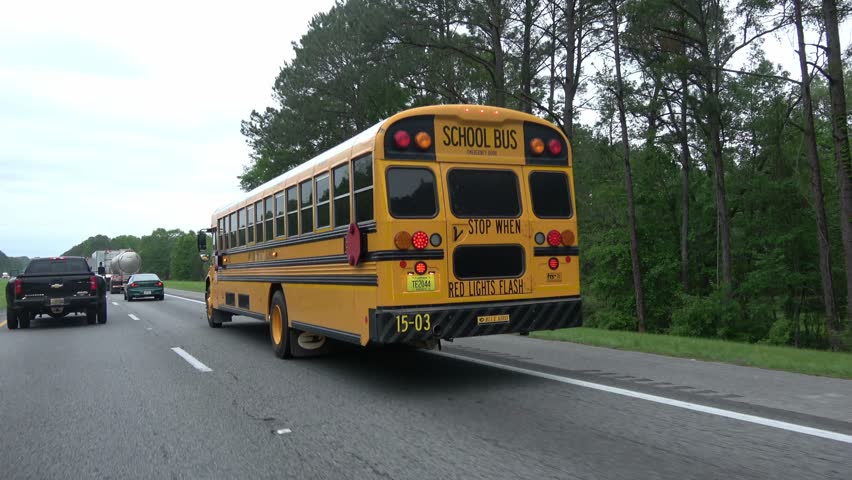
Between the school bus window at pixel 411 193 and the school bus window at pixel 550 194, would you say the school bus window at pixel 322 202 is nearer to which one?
the school bus window at pixel 411 193

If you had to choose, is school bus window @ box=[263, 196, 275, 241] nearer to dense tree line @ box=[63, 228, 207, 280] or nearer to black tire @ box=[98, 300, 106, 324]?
black tire @ box=[98, 300, 106, 324]

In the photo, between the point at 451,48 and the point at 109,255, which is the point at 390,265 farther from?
the point at 109,255

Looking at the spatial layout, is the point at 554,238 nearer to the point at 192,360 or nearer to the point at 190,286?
the point at 192,360

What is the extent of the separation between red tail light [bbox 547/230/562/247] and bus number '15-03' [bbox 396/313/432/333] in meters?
1.83

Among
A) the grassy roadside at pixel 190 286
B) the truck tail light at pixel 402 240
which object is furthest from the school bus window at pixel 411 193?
the grassy roadside at pixel 190 286

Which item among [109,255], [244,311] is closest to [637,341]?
[244,311]

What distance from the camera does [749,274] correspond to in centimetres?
2761

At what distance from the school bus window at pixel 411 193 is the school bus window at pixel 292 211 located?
2.85 metres

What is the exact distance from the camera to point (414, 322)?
264 inches

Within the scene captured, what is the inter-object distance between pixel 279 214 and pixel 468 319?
440 cm

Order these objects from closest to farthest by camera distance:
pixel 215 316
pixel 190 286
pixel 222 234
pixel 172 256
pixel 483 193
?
pixel 483 193 → pixel 222 234 → pixel 215 316 → pixel 190 286 → pixel 172 256

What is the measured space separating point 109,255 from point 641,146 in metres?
40.9

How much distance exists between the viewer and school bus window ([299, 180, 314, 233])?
8750 millimetres

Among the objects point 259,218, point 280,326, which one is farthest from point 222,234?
point 280,326
